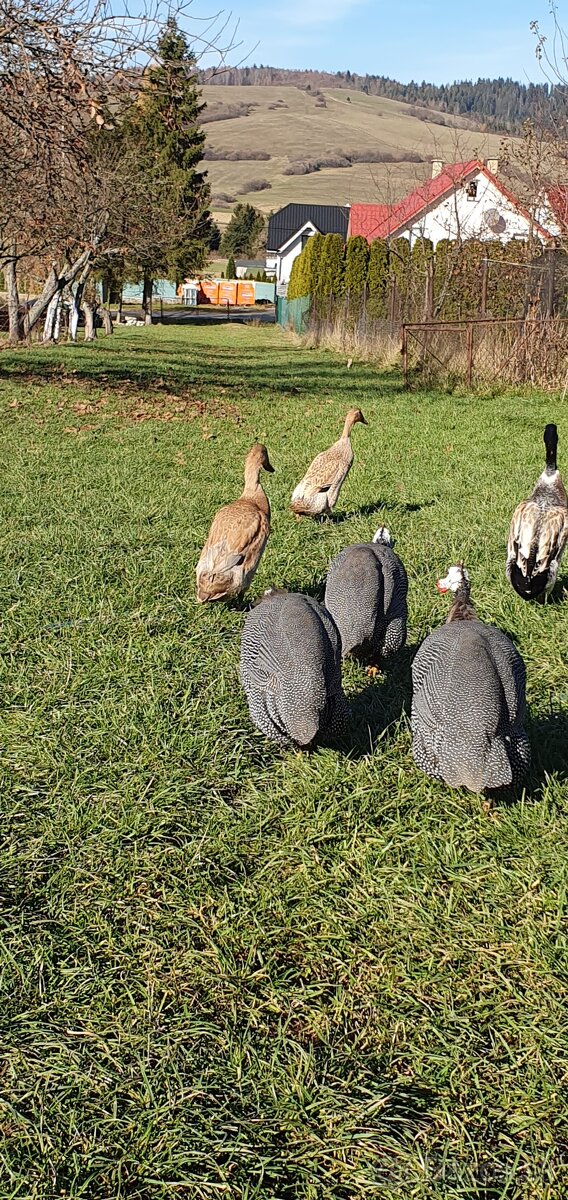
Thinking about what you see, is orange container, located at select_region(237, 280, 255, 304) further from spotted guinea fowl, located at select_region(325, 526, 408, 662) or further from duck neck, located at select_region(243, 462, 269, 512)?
spotted guinea fowl, located at select_region(325, 526, 408, 662)

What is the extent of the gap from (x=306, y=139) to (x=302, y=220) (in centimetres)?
10342

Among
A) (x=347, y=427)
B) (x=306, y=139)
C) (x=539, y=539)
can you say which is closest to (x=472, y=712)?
(x=539, y=539)

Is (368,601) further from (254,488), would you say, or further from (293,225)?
(293,225)

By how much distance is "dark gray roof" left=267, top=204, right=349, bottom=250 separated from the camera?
76481 mm

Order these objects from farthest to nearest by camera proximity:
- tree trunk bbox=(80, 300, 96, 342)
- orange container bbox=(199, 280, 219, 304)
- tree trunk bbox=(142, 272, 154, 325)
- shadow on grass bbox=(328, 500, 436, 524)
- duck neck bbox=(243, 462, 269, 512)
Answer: orange container bbox=(199, 280, 219, 304) → tree trunk bbox=(142, 272, 154, 325) → tree trunk bbox=(80, 300, 96, 342) → shadow on grass bbox=(328, 500, 436, 524) → duck neck bbox=(243, 462, 269, 512)

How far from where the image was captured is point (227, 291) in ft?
243

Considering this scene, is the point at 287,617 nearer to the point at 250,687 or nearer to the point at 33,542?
the point at 250,687

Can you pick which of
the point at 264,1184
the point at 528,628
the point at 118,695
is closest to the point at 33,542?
the point at 118,695

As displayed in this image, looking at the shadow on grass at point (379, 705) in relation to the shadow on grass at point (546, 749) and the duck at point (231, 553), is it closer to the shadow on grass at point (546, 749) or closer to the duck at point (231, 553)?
the shadow on grass at point (546, 749)

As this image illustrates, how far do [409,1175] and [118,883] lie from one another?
1360 millimetres

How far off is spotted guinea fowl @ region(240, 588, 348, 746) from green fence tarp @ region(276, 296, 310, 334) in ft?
99.7

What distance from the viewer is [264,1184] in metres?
2.31

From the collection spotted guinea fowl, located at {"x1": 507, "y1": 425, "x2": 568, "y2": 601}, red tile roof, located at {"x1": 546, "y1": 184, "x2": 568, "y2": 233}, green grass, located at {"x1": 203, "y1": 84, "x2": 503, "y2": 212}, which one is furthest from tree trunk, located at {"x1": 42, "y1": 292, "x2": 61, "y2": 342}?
green grass, located at {"x1": 203, "y1": 84, "x2": 503, "y2": 212}

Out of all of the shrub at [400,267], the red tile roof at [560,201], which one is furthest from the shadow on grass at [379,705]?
the shrub at [400,267]
